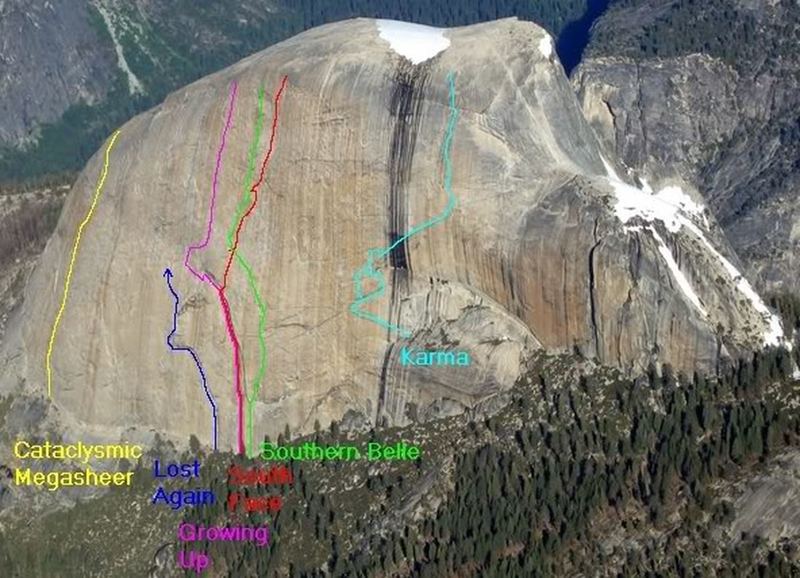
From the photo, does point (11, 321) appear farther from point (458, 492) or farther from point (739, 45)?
point (739, 45)

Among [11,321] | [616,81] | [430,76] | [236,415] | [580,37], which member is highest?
[580,37]

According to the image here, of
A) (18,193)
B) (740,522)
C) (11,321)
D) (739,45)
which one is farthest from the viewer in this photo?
(739,45)

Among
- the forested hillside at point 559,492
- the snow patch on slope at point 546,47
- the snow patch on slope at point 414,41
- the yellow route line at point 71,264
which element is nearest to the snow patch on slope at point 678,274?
the forested hillside at point 559,492

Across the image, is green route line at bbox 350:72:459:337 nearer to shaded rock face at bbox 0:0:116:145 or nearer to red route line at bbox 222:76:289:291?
red route line at bbox 222:76:289:291

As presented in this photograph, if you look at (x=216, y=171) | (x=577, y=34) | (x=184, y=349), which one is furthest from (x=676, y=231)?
(x=577, y=34)

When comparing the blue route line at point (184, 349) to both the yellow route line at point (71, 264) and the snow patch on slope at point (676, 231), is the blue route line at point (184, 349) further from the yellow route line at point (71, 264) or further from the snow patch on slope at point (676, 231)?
the snow patch on slope at point (676, 231)

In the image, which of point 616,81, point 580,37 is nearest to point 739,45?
point 616,81
